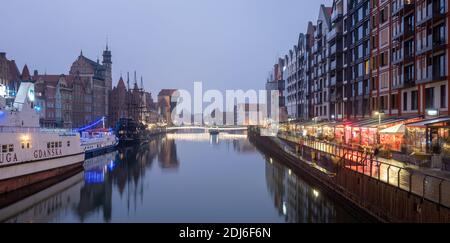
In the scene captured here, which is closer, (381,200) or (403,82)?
(381,200)

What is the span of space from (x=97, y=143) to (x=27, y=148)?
3706 cm

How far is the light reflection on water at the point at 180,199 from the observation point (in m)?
27.3

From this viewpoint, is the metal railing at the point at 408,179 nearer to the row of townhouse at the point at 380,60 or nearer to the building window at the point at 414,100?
the row of townhouse at the point at 380,60

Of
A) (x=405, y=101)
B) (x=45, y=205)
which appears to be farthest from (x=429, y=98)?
(x=45, y=205)

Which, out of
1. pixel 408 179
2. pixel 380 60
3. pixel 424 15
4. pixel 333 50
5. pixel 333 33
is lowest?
pixel 408 179

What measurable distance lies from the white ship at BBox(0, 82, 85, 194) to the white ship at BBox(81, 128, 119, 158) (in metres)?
18.0

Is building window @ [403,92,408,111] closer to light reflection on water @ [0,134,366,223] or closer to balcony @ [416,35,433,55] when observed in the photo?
balcony @ [416,35,433,55]

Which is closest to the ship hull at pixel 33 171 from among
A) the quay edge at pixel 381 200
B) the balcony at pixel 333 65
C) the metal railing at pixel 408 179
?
the quay edge at pixel 381 200

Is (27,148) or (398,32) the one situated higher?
(398,32)

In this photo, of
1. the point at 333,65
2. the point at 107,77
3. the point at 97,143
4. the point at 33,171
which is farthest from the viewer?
the point at 107,77

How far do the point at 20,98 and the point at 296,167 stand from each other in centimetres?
2752

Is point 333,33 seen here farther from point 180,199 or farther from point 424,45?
point 180,199

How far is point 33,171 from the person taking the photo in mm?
35375

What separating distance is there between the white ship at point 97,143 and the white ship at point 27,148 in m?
18.0
